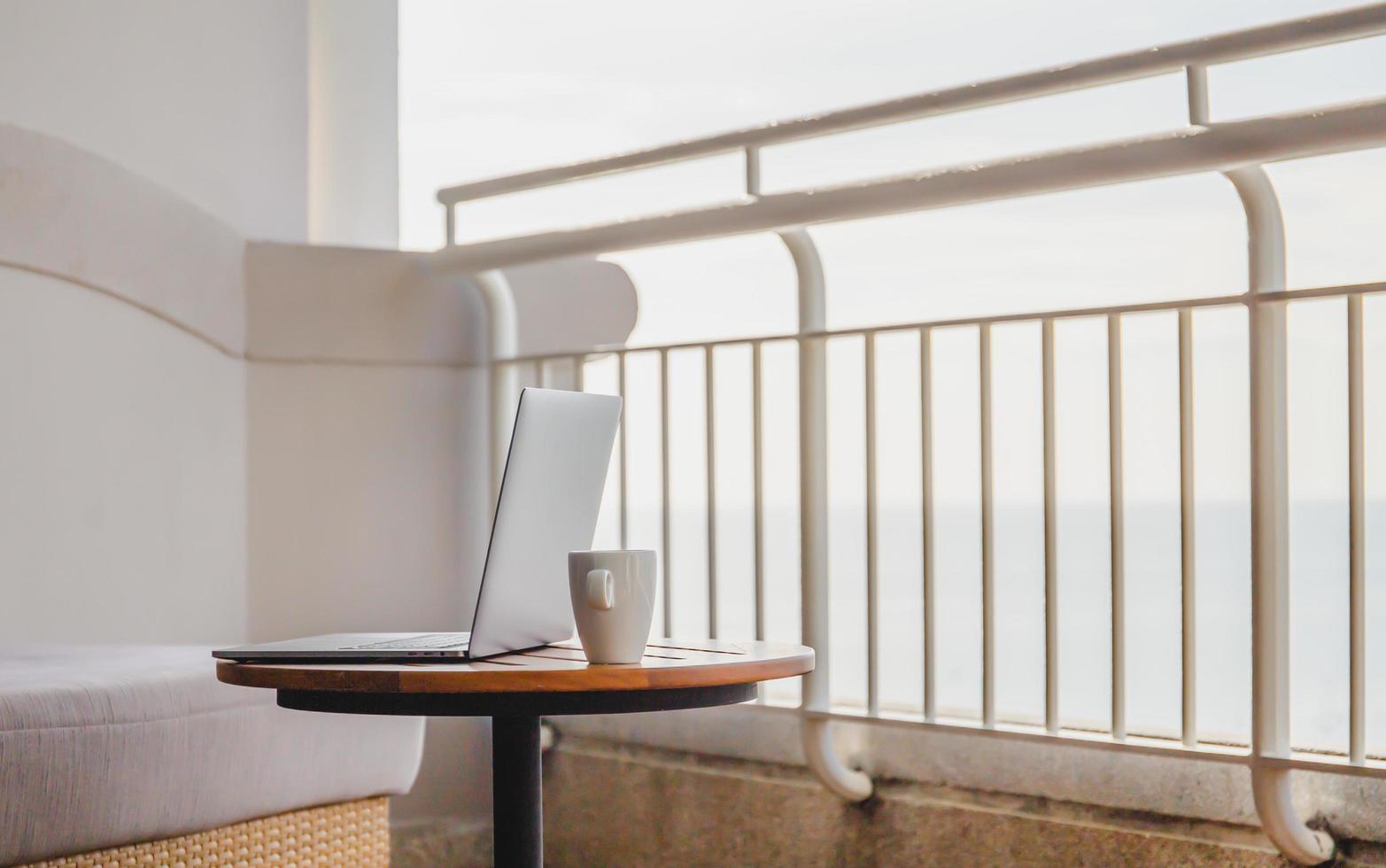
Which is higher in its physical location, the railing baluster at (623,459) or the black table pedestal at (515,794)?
the railing baluster at (623,459)

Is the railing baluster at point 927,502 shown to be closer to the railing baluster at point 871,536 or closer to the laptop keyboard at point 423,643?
the railing baluster at point 871,536

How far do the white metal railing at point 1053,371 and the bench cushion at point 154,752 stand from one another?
630mm

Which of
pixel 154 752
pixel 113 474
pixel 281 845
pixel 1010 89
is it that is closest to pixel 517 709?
pixel 154 752

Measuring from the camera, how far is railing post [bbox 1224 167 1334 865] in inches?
58.6

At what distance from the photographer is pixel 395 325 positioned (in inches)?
96.7

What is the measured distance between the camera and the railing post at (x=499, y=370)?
2.46 meters

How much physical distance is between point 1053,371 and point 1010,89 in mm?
370

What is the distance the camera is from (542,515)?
3.74ft

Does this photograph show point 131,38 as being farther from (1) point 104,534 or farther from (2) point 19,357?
(1) point 104,534

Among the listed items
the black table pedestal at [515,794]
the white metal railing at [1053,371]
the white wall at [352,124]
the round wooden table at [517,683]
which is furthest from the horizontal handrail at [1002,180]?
the black table pedestal at [515,794]

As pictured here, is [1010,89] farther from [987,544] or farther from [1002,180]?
[987,544]

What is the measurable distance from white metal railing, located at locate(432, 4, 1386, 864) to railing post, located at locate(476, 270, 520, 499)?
10.4 inches

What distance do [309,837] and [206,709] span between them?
0.79 feet

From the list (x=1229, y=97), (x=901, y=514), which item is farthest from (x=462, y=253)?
(x=901, y=514)
